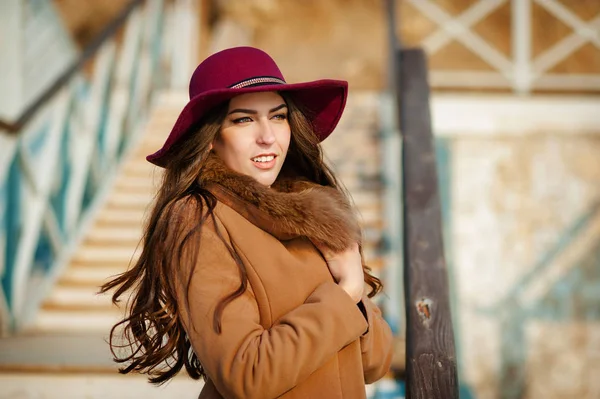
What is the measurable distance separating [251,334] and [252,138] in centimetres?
43

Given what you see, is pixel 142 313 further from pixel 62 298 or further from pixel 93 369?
pixel 62 298

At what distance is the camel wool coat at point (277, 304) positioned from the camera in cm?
104

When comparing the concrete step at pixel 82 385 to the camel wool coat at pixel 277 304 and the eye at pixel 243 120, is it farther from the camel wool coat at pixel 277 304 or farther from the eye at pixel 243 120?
the eye at pixel 243 120

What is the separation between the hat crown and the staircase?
3.61 ft

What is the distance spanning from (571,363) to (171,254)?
413cm

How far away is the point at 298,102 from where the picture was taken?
142 cm

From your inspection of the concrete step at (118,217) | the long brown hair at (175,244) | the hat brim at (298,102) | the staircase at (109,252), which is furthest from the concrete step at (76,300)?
the hat brim at (298,102)

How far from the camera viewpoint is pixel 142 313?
1.31 metres

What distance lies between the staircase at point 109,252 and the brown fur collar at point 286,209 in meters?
1.14

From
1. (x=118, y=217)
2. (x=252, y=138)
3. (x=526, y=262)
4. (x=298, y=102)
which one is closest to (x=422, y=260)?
(x=298, y=102)

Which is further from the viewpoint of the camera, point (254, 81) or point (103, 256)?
point (103, 256)

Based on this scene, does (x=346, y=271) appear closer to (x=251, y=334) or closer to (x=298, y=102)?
(x=251, y=334)

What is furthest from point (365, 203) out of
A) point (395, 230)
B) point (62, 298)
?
point (62, 298)

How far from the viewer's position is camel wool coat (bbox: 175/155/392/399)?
104cm
